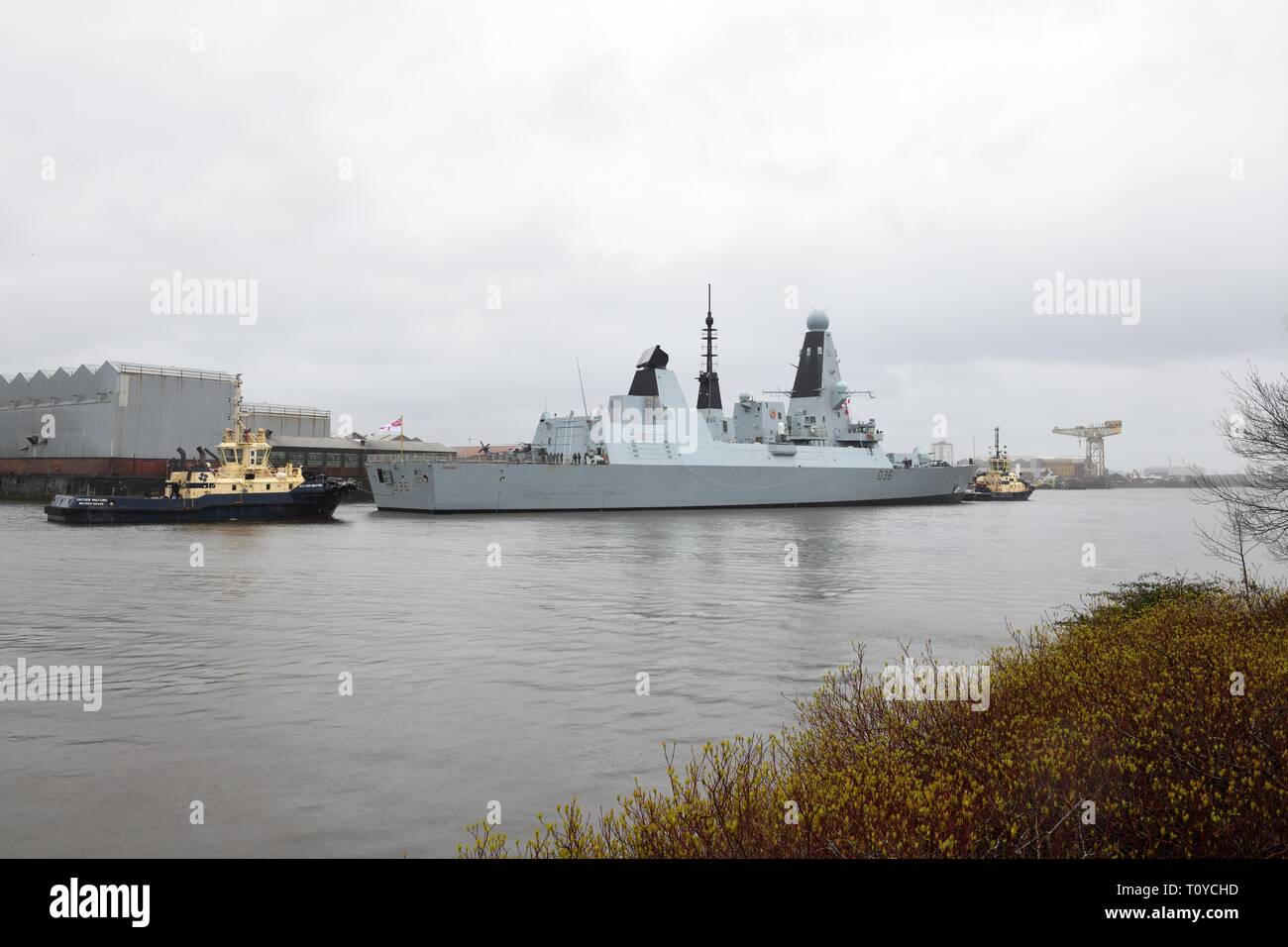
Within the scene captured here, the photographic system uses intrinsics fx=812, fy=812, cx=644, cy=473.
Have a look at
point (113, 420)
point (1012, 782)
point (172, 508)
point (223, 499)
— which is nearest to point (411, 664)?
point (1012, 782)

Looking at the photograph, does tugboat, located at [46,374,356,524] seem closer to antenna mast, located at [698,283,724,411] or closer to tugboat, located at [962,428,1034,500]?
antenna mast, located at [698,283,724,411]

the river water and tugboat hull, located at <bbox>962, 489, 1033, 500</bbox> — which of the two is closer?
the river water

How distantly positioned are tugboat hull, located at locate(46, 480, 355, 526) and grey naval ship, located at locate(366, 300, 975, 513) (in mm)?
8386

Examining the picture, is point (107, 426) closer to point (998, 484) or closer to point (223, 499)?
point (223, 499)

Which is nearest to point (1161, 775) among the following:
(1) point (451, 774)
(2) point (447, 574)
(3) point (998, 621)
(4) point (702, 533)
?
(1) point (451, 774)

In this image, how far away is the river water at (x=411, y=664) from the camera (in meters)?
6.07

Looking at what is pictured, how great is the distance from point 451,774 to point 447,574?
14.3 metres

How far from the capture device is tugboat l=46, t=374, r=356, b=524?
38.2 meters

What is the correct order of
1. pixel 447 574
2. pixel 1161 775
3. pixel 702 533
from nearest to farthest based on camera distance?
pixel 1161 775 < pixel 447 574 < pixel 702 533

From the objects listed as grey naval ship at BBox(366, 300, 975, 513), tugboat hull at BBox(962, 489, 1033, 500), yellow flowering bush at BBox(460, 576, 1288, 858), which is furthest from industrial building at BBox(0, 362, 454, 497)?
tugboat hull at BBox(962, 489, 1033, 500)

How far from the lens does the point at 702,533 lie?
33.8 meters

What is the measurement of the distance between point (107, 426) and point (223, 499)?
2424 centimetres

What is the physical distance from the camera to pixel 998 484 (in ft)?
277
